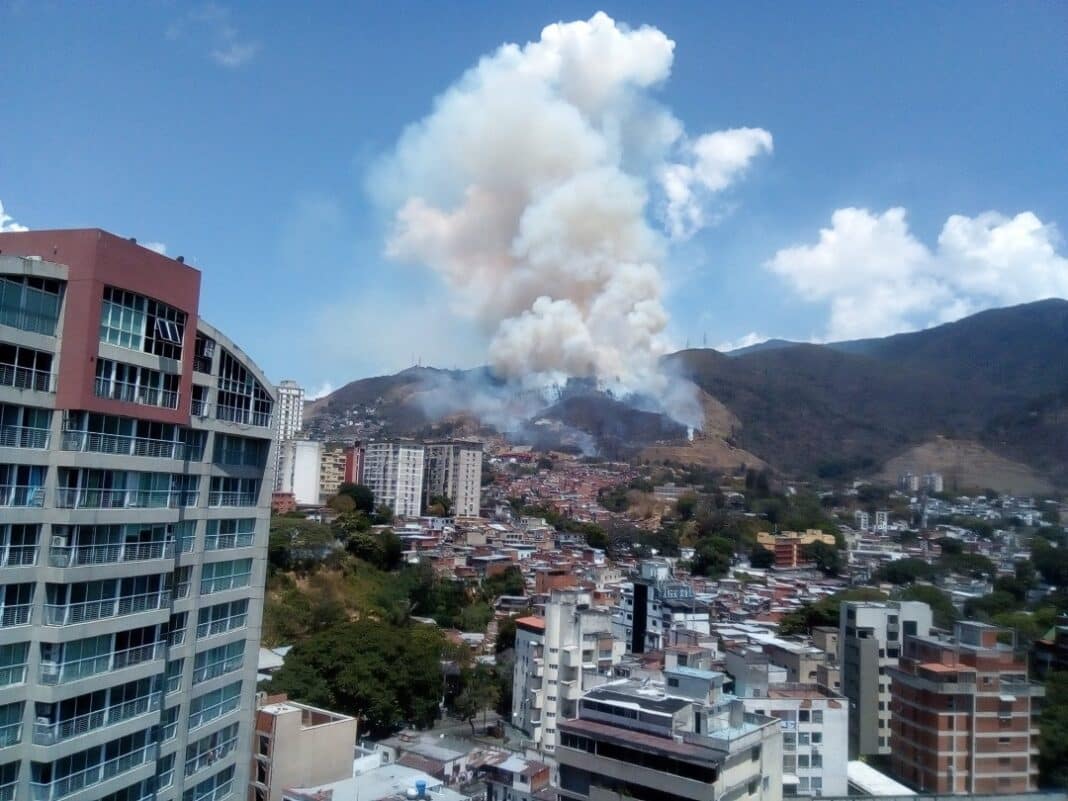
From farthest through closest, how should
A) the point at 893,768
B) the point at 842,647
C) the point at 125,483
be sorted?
the point at 842,647
the point at 893,768
the point at 125,483

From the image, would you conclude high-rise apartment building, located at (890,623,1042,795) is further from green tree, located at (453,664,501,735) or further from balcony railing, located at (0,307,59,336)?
balcony railing, located at (0,307,59,336)

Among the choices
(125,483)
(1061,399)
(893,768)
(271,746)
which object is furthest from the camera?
(1061,399)

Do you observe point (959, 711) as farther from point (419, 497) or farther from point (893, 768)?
point (419, 497)

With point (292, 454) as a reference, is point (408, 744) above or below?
below

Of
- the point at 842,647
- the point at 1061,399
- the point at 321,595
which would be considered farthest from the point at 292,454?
the point at 1061,399

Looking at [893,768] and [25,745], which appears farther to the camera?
[893,768]

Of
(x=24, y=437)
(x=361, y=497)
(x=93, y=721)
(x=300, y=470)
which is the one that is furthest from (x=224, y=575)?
(x=300, y=470)
